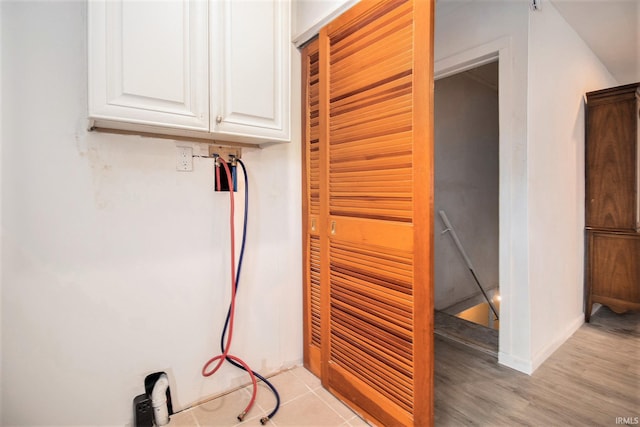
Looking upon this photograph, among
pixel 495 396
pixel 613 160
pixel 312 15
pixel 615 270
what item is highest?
pixel 312 15

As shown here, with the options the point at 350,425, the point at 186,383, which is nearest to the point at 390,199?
the point at 350,425

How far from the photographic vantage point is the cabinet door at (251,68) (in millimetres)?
1465

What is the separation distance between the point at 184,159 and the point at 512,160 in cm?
205

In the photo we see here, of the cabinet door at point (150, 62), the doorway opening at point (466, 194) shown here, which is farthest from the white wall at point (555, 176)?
the cabinet door at point (150, 62)

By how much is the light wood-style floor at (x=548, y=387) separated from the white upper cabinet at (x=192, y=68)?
1821 millimetres

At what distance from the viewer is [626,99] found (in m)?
2.69

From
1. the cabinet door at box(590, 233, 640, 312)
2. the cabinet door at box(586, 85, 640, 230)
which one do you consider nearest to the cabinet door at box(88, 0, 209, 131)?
the cabinet door at box(586, 85, 640, 230)

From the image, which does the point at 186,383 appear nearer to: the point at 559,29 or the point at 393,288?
the point at 393,288

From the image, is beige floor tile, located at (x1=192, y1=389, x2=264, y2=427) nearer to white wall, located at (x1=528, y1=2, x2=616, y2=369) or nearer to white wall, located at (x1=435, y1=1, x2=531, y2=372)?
white wall, located at (x1=435, y1=1, x2=531, y2=372)

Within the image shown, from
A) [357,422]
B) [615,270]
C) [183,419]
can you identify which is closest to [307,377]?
[357,422]

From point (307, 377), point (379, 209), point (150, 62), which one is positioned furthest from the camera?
point (307, 377)

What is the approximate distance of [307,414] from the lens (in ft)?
5.38

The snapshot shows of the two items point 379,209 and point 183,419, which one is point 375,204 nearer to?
point 379,209

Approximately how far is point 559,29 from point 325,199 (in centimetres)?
234
